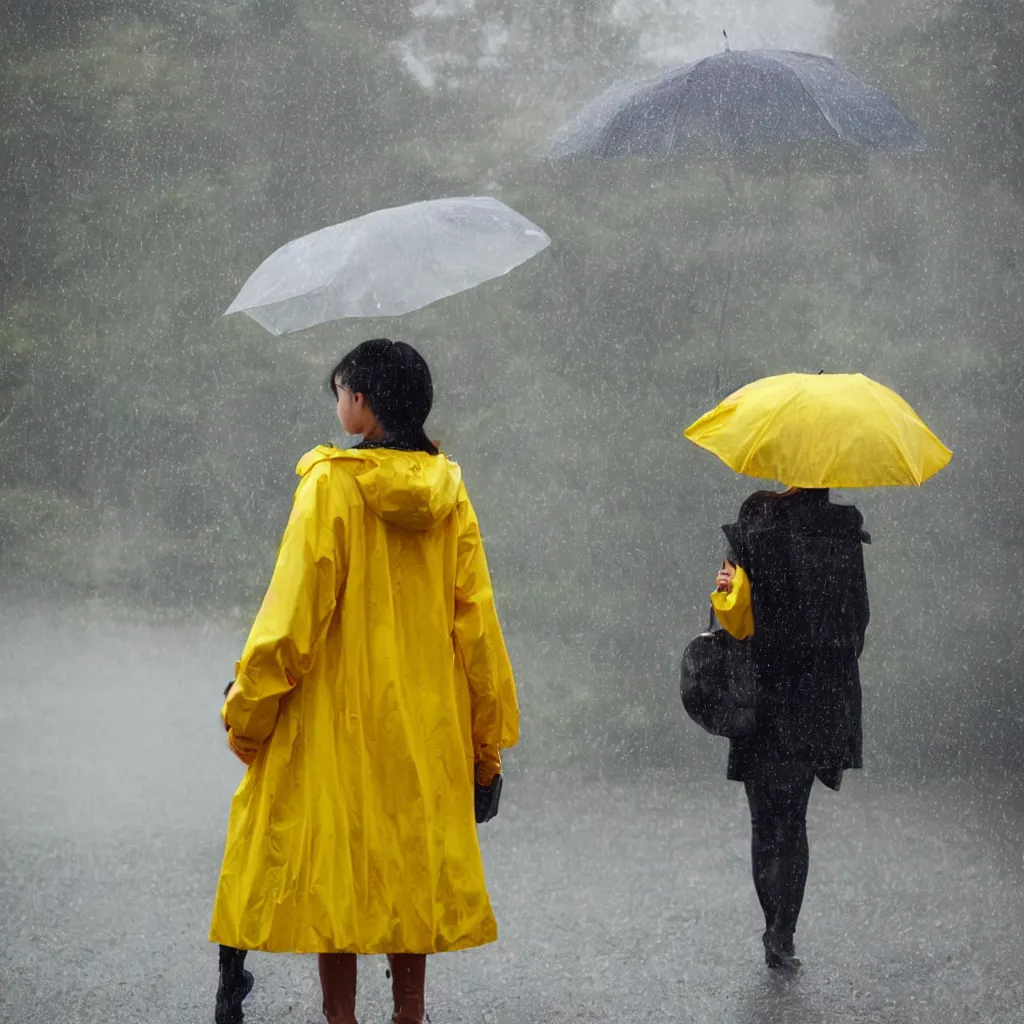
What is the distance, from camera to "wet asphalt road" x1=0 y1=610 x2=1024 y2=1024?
4.59 m

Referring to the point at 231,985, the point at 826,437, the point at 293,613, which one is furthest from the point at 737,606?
the point at 231,985

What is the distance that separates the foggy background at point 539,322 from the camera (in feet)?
26.9

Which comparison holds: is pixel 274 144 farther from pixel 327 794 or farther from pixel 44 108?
pixel 327 794

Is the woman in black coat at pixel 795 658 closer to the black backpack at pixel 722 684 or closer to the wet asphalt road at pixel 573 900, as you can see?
the black backpack at pixel 722 684

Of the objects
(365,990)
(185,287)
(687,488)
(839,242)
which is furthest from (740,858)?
(185,287)

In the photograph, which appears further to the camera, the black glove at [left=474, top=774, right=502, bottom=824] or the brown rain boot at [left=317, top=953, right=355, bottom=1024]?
the black glove at [left=474, top=774, right=502, bottom=824]

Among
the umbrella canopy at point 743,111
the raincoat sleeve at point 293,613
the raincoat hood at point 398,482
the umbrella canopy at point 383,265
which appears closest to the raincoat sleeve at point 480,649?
the raincoat hood at point 398,482

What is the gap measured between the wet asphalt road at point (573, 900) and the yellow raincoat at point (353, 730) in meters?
0.99

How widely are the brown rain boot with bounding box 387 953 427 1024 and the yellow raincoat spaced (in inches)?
5.6

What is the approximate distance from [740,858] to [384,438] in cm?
319

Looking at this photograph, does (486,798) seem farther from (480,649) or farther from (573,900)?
(573,900)

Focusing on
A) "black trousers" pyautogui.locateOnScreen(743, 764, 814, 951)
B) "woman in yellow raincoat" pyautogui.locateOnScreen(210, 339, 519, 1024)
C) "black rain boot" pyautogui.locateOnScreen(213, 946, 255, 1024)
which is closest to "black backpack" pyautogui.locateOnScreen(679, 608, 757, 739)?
"black trousers" pyautogui.locateOnScreen(743, 764, 814, 951)

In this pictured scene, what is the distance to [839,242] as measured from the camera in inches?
344

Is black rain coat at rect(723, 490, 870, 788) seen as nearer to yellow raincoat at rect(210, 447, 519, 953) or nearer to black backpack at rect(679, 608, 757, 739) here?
black backpack at rect(679, 608, 757, 739)
